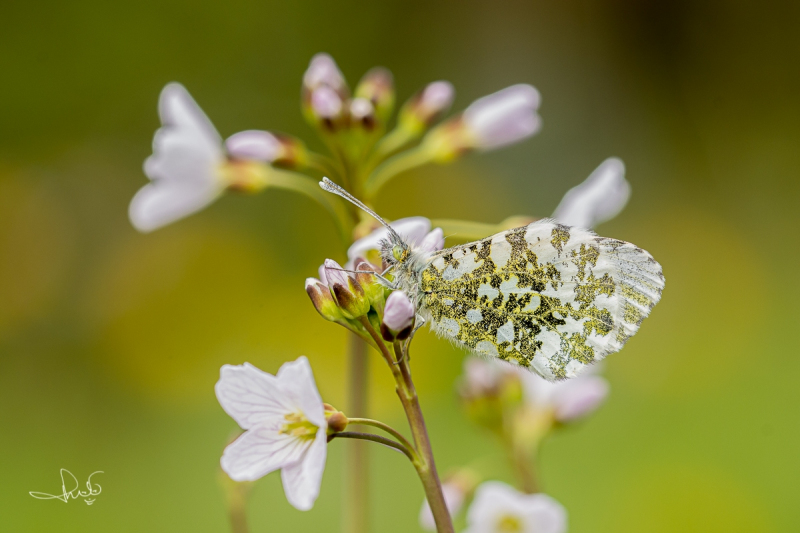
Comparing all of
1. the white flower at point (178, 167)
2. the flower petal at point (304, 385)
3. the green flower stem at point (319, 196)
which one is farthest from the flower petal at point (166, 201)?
the flower petal at point (304, 385)

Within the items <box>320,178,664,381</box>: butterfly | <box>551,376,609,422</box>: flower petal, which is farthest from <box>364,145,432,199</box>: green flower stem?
<box>551,376,609,422</box>: flower petal

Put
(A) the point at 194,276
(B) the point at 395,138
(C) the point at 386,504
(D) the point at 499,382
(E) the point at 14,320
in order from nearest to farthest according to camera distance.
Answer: (D) the point at 499,382, (B) the point at 395,138, (C) the point at 386,504, (E) the point at 14,320, (A) the point at 194,276

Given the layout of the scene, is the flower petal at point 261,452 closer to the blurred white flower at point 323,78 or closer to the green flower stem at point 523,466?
the green flower stem at point 523,466

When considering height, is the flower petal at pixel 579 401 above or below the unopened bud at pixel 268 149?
below

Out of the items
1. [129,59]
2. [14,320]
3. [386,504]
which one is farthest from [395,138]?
[129,59]

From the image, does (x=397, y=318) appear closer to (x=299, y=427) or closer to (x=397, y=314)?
(x=397, y=314)

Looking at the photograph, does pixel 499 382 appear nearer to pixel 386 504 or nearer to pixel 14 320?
pixel 386 504
